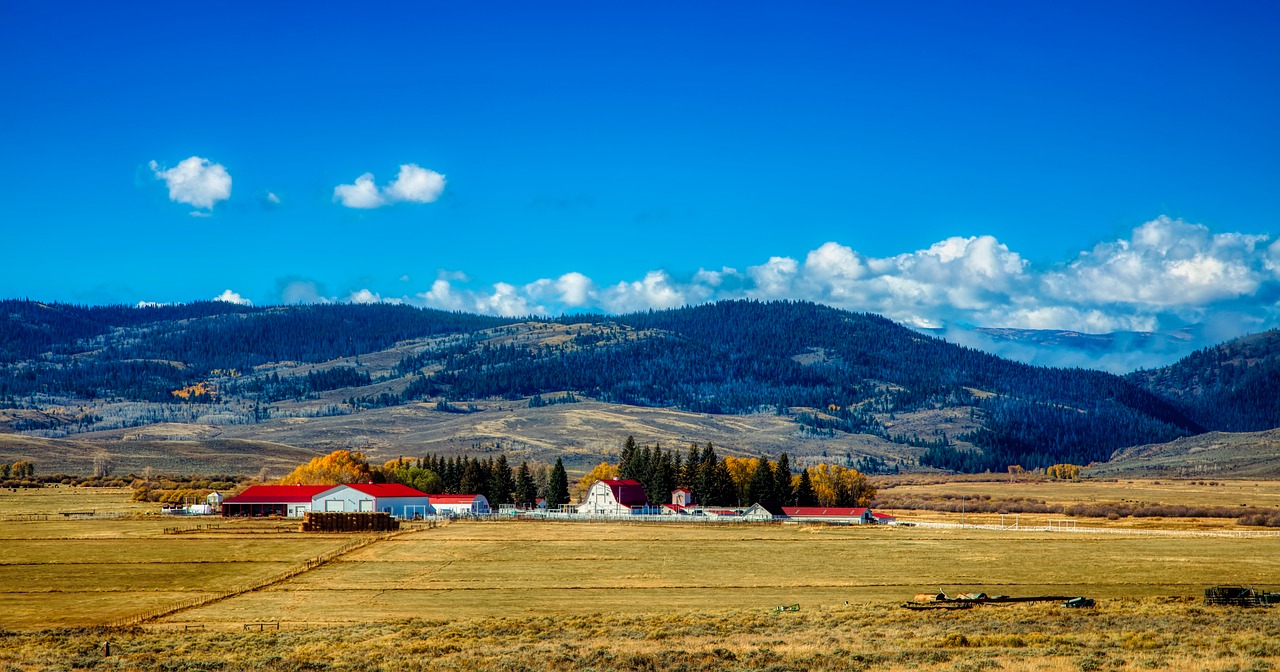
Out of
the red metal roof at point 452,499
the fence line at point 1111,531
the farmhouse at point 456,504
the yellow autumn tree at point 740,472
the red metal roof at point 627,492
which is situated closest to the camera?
the fence line at point 1111,531

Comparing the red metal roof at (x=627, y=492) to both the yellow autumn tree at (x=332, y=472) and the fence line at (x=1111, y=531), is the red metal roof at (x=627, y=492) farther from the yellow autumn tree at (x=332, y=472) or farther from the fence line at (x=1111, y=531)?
the yellow autumn tree at (x=332, y=472)

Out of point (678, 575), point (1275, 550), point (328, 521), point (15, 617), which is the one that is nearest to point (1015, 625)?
point (678, 575)

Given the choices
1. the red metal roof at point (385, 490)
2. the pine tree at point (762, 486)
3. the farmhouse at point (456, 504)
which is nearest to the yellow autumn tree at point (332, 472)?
the red metal roof at point (385, 490)

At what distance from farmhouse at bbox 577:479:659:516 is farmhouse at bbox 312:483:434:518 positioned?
51.1 ft

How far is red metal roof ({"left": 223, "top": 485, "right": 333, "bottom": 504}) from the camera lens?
106312 millimetres

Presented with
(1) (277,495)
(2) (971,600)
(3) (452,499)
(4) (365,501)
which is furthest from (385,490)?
(2) (971,600)

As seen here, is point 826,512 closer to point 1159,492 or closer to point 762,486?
point 762,486

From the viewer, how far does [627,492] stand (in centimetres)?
11806

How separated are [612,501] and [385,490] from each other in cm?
2061

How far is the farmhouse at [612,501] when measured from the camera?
115375 millimetres

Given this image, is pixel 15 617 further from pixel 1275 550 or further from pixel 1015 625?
pixel 1275 550

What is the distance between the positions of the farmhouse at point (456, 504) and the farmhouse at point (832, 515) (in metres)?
27.8

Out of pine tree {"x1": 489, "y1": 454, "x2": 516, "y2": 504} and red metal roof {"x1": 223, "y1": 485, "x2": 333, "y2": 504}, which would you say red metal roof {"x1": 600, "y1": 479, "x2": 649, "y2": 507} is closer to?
pine tree {"x1": 489, "y1": 454, "x2": 516, "y2": 504}

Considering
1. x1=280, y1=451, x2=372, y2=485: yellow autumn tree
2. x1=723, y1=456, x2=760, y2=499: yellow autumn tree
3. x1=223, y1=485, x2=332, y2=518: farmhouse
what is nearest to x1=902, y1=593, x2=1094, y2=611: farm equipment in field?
x1=223, y1=485, x2=332, y2=518: farmhouse
